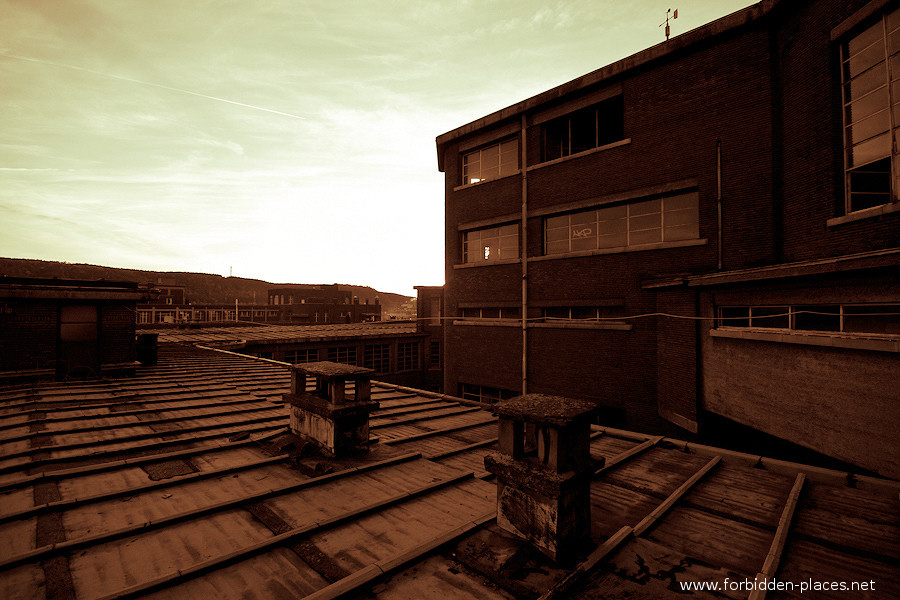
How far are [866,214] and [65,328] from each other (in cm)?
2310

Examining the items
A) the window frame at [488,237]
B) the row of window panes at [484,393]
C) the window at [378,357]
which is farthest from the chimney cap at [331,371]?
the window at [378,357]

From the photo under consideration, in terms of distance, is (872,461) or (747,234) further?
(747,234)

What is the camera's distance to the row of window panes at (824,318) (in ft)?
23.6

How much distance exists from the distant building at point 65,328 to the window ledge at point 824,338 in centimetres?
1913

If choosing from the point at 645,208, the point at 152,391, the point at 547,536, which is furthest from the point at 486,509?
the point at 645,208

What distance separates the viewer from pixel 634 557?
3967mm

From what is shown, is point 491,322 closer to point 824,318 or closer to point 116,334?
point 824,318

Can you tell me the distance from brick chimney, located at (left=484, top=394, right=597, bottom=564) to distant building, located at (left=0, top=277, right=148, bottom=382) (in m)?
15.3

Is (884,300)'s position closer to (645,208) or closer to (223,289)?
(645,208)

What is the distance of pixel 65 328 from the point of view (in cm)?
1346

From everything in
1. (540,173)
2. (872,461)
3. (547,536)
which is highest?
(540,173)

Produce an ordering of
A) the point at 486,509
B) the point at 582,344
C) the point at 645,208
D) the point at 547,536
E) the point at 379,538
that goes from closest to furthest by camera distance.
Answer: the point at 547,536 < the point at 379,538 < the point at 486,509 < the point at 645,208 < the point at 582,344

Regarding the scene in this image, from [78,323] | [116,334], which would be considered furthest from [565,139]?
[78,323]

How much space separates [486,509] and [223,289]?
342 ft
